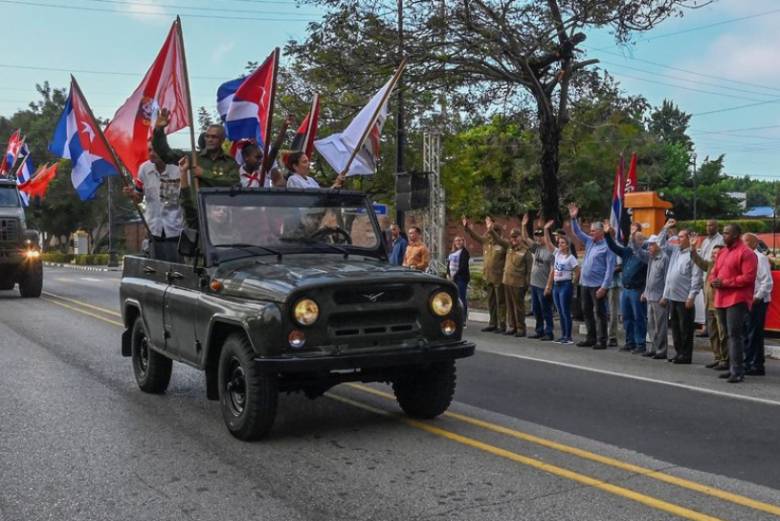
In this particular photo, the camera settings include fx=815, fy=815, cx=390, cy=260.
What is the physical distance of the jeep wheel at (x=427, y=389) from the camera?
6.93 metres

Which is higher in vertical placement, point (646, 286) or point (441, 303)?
point (441, 303)

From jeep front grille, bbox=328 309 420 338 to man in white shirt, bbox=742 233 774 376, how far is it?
586 cm

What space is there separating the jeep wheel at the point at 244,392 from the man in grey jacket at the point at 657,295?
277 inches

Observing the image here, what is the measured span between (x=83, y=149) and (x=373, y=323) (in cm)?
579

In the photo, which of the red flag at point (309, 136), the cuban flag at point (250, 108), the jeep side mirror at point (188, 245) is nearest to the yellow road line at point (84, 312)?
the red flag at point (309, 136)

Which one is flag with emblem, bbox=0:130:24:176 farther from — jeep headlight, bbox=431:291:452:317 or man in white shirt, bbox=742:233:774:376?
jeep headlight, bbox=431:291:452:317

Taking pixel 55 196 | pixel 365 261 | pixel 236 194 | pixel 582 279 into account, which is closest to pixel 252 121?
pixel 236 194

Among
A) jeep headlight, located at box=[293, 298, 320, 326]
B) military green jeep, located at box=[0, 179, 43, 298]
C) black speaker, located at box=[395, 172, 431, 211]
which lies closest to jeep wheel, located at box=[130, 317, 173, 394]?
jeep headlight, located at box=[293, 298, 320, 326]

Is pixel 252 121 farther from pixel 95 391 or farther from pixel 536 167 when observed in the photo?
pixel 536 167

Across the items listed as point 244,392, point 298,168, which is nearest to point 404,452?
point 244,392

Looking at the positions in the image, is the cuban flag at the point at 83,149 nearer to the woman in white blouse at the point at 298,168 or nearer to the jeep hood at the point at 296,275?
the woman in white blouse at the point at 298,168

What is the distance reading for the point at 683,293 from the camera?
11125mm

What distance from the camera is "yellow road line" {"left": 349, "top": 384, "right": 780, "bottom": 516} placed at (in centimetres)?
494

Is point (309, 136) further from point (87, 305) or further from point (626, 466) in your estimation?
point (87, 305)
